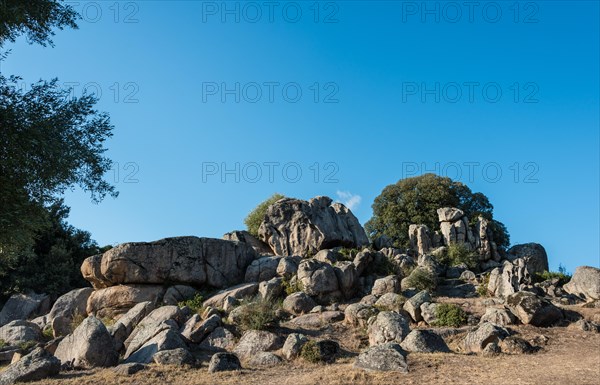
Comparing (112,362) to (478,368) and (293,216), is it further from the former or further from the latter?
(293,216)

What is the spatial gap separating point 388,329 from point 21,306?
3118 cm

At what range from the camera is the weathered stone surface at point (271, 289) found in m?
31.1

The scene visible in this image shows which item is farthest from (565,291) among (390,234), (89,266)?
(89,266)

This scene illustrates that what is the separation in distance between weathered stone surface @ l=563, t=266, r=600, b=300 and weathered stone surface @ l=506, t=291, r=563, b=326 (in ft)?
20.3

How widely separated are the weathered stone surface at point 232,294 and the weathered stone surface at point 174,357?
9.83 meters

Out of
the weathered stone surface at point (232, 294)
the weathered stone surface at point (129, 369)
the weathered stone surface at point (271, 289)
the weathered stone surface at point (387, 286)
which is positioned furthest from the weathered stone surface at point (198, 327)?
the weathered stone surface at point (387, 286)

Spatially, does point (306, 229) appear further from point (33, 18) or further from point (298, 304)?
point (33, 18)

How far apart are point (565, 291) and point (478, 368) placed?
18294 mm

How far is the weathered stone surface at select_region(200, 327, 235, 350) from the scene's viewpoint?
23.9m

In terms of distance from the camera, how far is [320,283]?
30969mm

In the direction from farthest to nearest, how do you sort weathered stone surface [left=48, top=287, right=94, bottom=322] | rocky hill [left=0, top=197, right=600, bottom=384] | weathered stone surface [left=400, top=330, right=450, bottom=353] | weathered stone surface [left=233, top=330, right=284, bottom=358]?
weathered stone surface [left=48, top=287, right=94, bottom=322]
weathered stone surface [left=233, top=330, right=284, bottom=358]
weathered stone surface [left=400, top=330, right=450, bottom=353]
rocky hill [left=0, top=197, right=600, bottom=384]

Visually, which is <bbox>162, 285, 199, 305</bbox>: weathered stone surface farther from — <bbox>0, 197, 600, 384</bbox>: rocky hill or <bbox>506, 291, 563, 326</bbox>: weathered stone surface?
<bbox>506, 291, 563, 326</bbox>: weathered stone surface

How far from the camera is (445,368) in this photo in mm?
18062

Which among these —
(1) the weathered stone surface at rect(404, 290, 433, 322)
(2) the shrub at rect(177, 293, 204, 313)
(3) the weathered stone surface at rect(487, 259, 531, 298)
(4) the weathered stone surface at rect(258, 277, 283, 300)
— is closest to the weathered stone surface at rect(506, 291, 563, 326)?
(3) the weathered stone surface at rect(487, 259, 531, 298)
